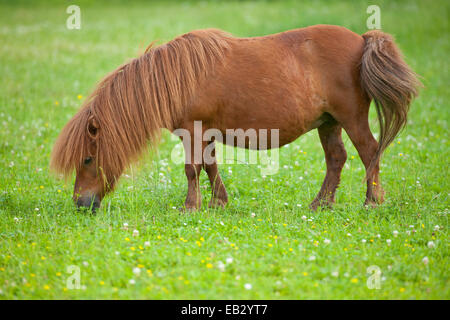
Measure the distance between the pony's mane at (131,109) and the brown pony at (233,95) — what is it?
0.4 inches

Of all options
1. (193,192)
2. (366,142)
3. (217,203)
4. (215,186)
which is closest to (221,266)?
(193,192)

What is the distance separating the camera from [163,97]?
4867mm

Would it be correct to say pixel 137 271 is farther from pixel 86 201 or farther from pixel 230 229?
pixel 86 201

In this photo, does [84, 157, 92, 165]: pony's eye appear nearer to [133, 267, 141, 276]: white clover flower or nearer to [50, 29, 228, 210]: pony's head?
[50, 29, 228, 210]: pony's head

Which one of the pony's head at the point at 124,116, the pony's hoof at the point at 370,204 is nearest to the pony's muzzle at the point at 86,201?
the pony's head at the point at 124,116

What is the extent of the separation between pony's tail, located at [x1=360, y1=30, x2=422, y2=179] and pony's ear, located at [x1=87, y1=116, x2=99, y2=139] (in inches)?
116

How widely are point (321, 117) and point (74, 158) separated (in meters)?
2.80

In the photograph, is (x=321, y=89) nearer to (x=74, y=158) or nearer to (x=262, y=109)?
(x=262, y=109)

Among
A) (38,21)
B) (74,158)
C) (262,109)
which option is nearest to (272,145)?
(262,109)

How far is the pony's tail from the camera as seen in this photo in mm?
4961

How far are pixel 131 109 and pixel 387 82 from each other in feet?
9.20

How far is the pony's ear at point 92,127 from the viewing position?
477 centimetres

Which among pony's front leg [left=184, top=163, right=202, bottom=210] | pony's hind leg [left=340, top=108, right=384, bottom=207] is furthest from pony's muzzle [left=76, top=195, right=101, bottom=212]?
pony's hind leg [left=340, top=108, right=384, bottom=207]

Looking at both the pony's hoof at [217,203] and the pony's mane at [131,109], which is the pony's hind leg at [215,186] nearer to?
the pony's hoof at [217,203]
